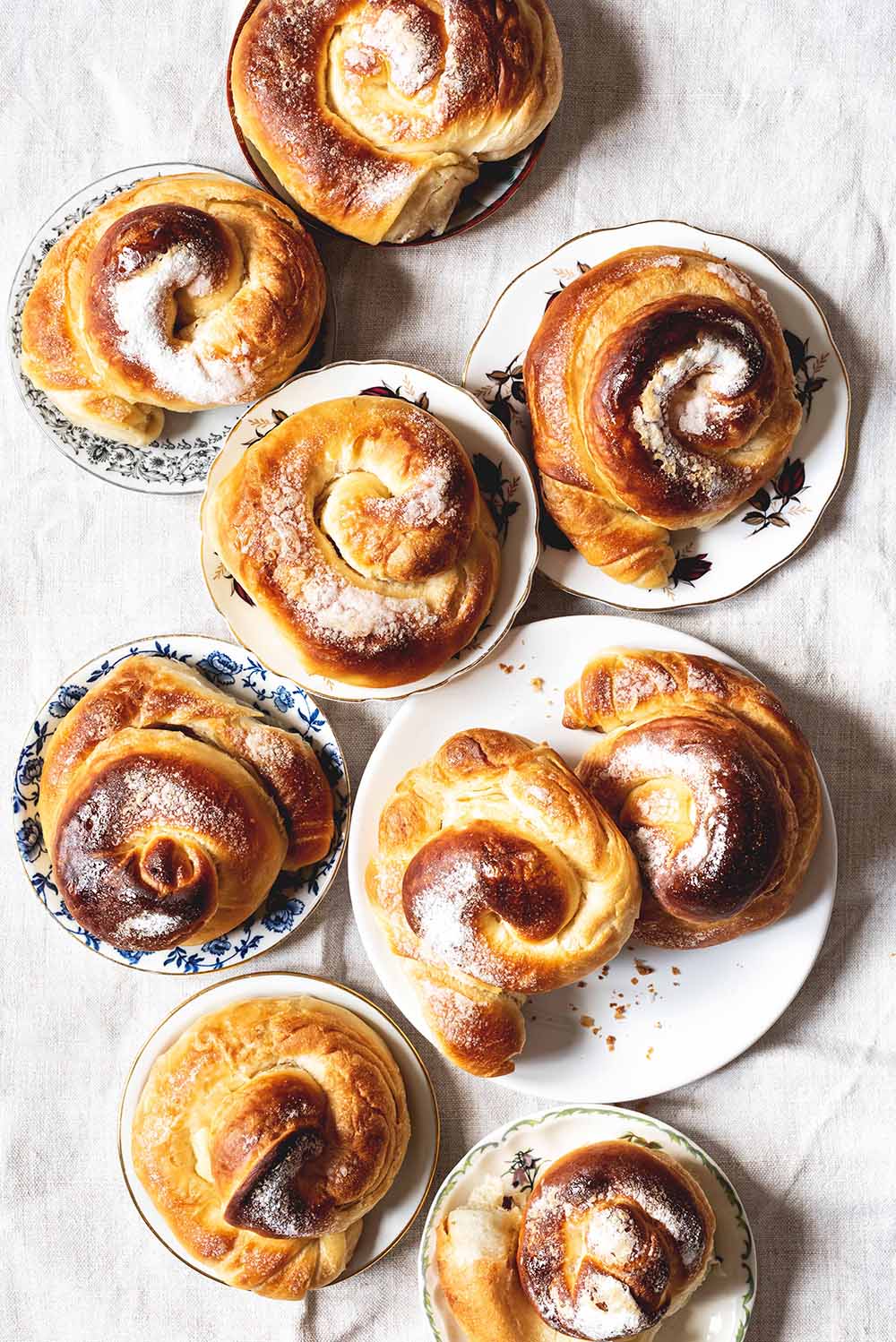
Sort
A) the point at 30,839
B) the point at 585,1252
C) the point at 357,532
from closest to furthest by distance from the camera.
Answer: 1. the point at 357,532
2. the point at 585,1252
3. the point at 30,839

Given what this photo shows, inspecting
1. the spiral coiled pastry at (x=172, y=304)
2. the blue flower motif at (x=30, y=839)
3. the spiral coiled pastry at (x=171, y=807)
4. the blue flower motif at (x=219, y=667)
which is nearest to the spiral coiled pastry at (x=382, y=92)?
the spiral coiled pastry at (x=172, y=304)

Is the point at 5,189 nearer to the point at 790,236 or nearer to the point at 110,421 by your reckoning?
the point at 110,421

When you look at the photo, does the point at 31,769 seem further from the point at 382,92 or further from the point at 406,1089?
the point at 382,92

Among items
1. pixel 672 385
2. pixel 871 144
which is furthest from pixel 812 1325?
pixel 871 144

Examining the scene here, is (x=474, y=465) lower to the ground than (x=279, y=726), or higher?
higher

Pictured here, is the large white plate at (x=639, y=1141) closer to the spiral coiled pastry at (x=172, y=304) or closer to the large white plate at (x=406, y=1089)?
the large white plate at (x=406, y=1089)

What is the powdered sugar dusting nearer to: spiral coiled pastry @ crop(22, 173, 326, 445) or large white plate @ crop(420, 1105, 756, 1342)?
spiral coiled pastry @ crop(22, 173, 326, 445)

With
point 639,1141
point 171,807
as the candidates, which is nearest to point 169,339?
point 171,807
